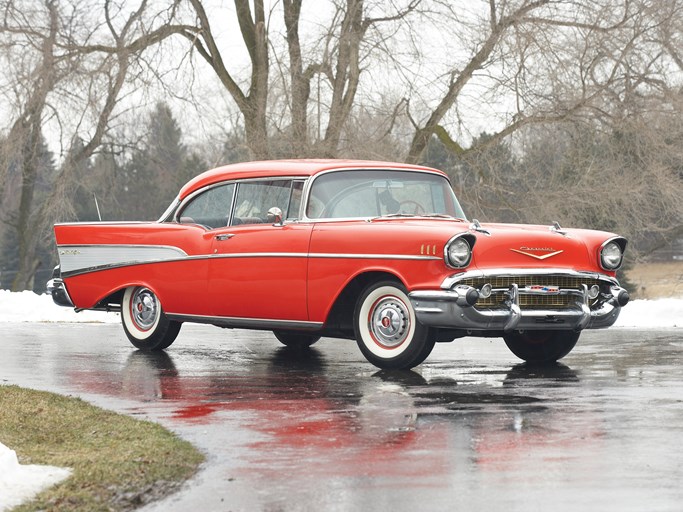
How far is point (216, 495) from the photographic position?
18.1 ft

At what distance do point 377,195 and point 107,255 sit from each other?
3.24 m

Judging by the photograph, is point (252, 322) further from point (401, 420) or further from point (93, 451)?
point (93, 451)

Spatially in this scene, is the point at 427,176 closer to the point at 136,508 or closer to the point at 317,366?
the point at 317,366

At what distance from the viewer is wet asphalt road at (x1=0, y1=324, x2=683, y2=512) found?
5500mm

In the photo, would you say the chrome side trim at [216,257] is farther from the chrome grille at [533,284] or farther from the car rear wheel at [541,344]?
the car rear wheel at [541,344]

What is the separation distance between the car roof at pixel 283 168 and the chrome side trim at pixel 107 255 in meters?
0.72

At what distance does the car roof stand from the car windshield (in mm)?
69

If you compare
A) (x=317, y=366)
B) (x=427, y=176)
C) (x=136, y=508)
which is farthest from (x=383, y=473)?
(x=427, y=176)

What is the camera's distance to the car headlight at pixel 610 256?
10.7 meters

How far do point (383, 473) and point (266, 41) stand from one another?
70.3 feet

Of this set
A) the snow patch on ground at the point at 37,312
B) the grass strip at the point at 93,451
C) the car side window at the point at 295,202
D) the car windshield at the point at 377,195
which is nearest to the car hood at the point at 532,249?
the car windshield at the point at 377,195

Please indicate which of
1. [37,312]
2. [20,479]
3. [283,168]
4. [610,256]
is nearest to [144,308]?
[283,168]

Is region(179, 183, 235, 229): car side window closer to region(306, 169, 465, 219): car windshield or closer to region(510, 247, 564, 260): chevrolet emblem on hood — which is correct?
region(306, 169, 465, 219): car windshield

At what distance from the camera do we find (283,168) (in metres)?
11.7
